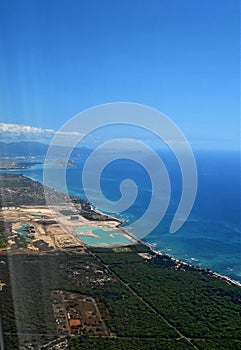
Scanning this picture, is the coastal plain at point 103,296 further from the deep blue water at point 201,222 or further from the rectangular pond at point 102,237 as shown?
the deep blue water at point 201,222

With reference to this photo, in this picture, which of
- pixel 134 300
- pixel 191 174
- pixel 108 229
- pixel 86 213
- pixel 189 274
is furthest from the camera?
pixel 86 213

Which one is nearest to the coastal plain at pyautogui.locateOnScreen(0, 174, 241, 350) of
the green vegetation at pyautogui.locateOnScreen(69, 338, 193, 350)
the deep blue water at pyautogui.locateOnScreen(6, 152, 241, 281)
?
the green vegetation at pyautogui.locateOnScreen(69, 338, 193, 350)

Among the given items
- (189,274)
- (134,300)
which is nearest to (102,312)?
(134,300)

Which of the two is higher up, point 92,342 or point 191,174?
point 191,174

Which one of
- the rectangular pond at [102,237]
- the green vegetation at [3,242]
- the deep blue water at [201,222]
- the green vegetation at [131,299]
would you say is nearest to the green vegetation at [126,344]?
the green vegetation at [131,299]

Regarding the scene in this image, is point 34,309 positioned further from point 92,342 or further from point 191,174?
point 191,174

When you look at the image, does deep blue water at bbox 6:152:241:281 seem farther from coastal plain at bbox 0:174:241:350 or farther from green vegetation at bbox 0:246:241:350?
green vegetation at bbox 0:246:241:350

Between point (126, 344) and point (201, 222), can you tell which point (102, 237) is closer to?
point (201, 222)

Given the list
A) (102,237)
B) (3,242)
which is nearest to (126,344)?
(3,242)
